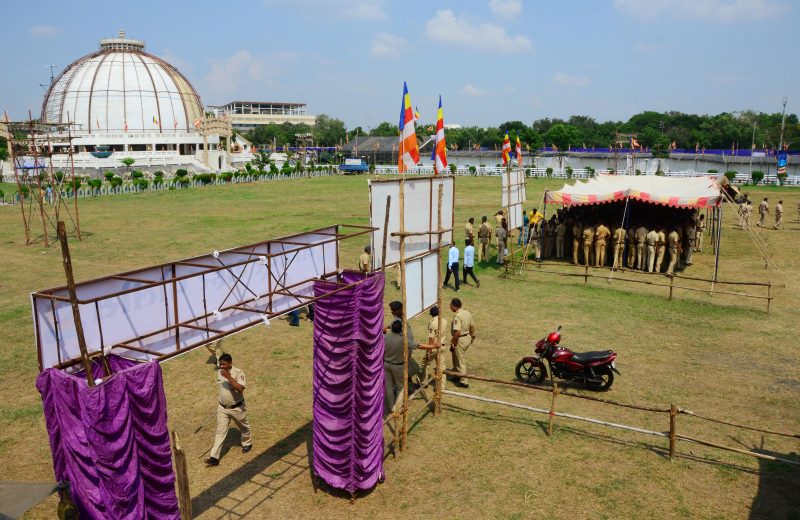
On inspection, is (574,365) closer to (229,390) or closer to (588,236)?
(229,390)

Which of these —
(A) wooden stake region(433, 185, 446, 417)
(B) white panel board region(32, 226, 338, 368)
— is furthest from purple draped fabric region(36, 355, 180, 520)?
(A) wooden stake region(433, 185, 446, 417)

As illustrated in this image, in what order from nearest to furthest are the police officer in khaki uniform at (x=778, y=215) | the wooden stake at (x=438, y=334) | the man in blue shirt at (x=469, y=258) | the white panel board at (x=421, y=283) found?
1. the white panel board at (x=421, y=283)
2. the wooden stake at (x=438, y=334)
3. the man in blue shirt at (x=469, y=258)
4. the police officer in khaki uniform at (x=778, y=215)

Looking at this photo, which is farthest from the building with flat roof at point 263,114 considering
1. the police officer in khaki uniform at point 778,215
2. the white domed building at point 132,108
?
the police officer in khaki uniform at point 778,215

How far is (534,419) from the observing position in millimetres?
8703

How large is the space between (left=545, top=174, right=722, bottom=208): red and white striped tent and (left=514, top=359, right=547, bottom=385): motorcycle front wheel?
9318 mm

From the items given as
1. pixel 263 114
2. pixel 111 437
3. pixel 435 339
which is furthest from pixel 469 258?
pixel 263 114

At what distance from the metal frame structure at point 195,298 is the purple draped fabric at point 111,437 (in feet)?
1.11

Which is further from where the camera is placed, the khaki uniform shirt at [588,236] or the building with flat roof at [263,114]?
the building with flat roof at [263,114]

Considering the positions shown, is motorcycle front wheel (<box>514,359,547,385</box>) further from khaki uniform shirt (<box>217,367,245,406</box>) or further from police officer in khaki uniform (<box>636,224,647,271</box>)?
police officer in khaki uniform (<box>636,224,647,271</box>)

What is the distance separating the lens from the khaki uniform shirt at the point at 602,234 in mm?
18156

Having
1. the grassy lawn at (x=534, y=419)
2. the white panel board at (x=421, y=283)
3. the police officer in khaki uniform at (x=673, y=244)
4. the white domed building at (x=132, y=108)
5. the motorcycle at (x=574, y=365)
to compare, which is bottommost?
the grassy lawn at (x=534, y=419)

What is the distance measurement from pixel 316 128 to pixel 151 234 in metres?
102

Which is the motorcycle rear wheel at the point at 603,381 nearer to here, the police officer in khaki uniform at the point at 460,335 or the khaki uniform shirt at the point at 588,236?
the police officer in khaki uniform at the point at 460,335

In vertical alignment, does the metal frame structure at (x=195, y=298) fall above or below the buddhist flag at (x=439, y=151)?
below
